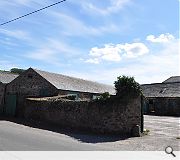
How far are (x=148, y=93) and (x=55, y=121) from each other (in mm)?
28000

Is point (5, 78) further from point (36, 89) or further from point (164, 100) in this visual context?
point (164, 100)

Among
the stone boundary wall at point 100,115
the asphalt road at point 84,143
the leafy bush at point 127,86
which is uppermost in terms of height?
the leafy bush at point 127,86

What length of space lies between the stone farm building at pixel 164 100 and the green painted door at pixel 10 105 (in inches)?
849

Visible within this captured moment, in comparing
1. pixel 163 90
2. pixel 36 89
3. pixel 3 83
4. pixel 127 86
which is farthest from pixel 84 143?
pixel 163 90

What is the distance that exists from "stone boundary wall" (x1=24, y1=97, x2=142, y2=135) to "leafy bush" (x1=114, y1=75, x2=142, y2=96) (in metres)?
0.44

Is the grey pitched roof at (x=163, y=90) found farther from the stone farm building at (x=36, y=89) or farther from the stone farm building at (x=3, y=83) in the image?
the stone farm building at (x=3, y=83)

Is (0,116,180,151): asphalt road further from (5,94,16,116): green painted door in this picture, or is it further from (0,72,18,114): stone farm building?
(0,72,18,114): stone farm building

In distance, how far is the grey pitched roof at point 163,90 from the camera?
4353 cm

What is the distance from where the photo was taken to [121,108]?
730 inches

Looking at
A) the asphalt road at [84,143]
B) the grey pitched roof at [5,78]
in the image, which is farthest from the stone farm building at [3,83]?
the asphalt road at [84,143]

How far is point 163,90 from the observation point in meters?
45.8
